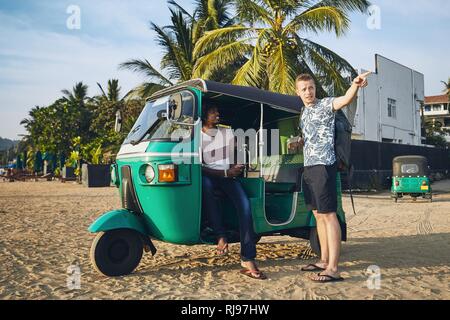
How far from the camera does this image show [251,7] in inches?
564

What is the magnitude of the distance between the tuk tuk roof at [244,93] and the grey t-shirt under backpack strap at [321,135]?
2.10ft

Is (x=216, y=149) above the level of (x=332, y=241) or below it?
above

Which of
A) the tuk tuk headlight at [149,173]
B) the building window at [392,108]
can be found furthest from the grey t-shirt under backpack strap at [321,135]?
the building window at [392,108]

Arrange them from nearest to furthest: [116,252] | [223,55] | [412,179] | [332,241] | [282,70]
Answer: [332,241] → [116,252] → [412,179] → [282,70] → [223,55]

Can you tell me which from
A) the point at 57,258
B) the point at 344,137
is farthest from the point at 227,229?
the point at 57,258

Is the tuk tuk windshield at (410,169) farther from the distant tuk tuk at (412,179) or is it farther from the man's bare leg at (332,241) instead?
the man's bare leg at (332,241)

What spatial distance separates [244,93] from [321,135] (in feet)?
3.10

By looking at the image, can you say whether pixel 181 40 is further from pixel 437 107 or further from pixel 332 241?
pixel 437 107

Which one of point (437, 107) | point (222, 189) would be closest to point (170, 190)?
point (222, 189)

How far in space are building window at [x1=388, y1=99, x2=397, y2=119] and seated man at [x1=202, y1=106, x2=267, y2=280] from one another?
25988 millimetres

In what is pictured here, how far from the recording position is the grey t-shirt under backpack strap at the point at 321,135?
13.0 ft

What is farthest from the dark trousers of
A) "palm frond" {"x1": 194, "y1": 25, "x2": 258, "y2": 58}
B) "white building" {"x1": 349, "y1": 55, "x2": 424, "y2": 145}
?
"white building" {"x1": 349, "y1": 55, "x2": 424, "y2": 145}

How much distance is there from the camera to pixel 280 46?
14.0m

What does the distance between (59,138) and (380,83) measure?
2201 cm
